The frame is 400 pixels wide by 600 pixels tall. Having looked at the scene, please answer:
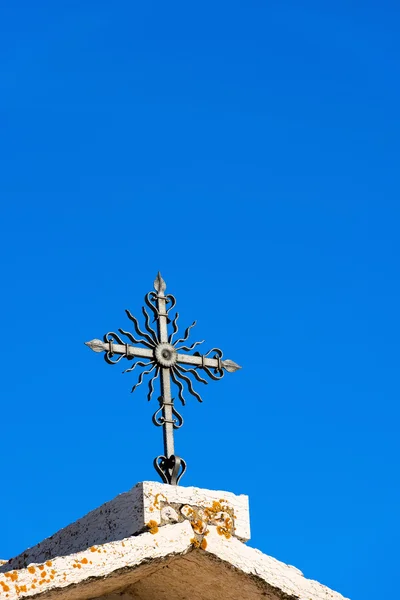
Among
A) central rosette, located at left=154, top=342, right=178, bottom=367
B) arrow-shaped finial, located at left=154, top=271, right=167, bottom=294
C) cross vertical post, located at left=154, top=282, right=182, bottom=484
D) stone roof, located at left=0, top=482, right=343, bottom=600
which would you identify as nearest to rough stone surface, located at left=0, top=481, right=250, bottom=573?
stone roof, located at left=0, top=482, right=343, bottom=600

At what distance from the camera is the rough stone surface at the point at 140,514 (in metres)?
6.16

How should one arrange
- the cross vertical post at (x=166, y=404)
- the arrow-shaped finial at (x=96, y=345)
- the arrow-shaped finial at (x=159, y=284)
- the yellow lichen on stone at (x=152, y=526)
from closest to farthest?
1. the yellow lichen on stone at (x=152, y=526)
2. the cross vertical post at (x=166, y=404)
3. the arrow-shaped finial at (x=96, y=345)
4. the arrow-shaped finial at (x=159, y=284)

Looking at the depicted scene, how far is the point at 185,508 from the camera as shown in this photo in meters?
6.29

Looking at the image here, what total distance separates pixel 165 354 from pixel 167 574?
1365mm

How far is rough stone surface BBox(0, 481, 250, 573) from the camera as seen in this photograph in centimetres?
616

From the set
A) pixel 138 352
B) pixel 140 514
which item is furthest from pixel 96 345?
pixel 140 514

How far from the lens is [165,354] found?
708cm

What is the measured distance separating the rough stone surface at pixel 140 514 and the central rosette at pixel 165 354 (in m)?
0.92

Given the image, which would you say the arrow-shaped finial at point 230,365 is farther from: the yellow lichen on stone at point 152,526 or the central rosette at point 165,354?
the yellow lichen on stone at point 152,526

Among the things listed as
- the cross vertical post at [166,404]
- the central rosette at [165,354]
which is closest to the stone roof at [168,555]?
the cross vertical post at [166,404]

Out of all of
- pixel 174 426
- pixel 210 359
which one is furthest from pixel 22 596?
pixel 210 359

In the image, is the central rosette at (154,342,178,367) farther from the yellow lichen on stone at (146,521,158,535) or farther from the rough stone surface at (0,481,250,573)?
the yellow lichen on stone at (146,521,158,535)

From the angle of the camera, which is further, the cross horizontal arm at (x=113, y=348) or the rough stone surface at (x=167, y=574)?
the cross horizontal arm at (x=113, y=348)

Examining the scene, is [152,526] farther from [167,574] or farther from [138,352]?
[138,352]
